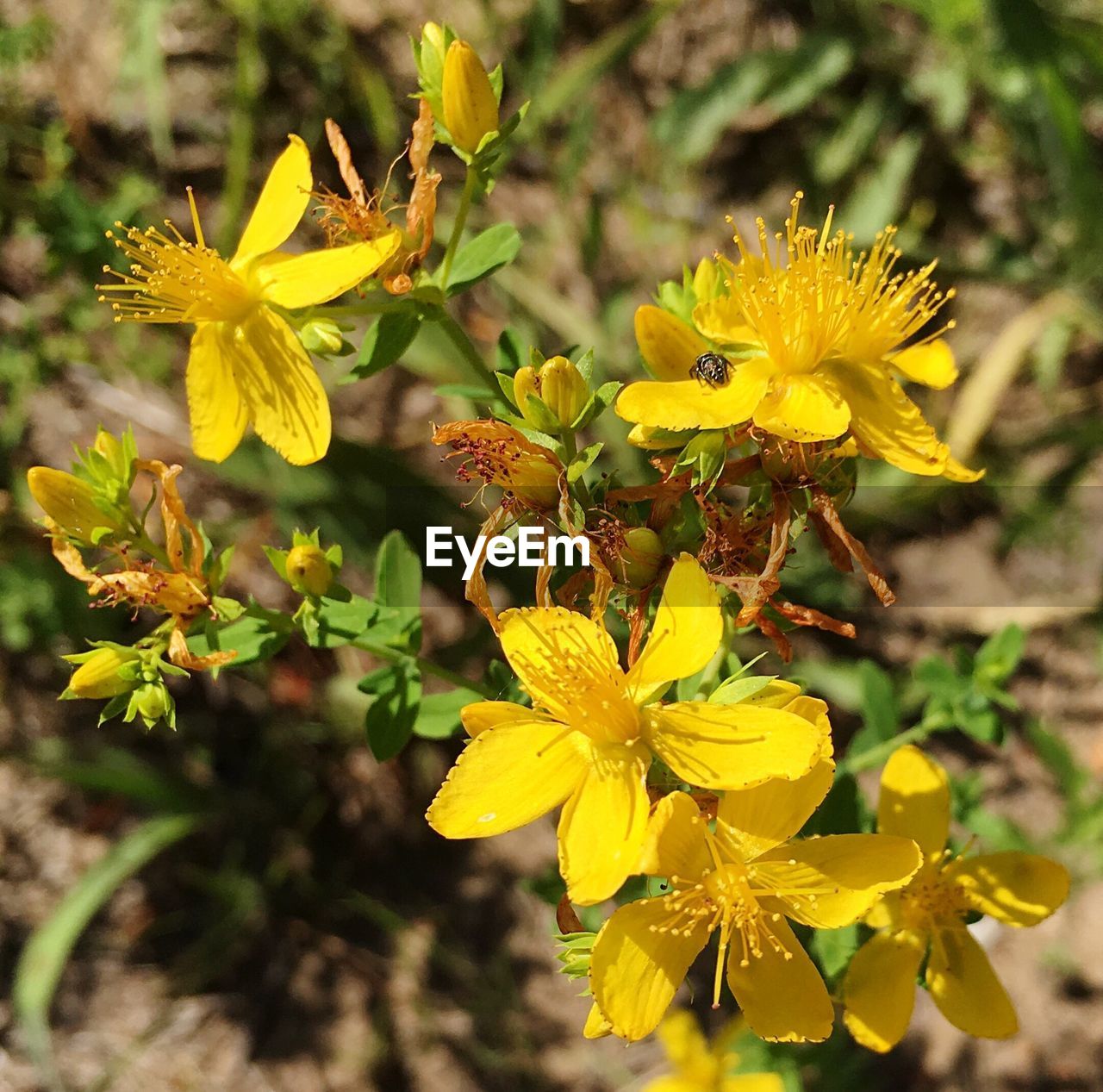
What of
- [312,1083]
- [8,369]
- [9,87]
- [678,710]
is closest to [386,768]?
[312,1083]

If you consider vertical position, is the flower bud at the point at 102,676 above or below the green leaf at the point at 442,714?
above

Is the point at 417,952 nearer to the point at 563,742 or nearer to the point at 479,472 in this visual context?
the point at 563,742

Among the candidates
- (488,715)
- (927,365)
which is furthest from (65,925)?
(927,365)

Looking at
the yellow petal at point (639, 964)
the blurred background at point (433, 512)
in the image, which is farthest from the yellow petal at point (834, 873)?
the blurred background at point (433, 512)

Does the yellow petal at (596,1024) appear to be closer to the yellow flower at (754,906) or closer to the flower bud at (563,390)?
the yellow flower at (754,906)

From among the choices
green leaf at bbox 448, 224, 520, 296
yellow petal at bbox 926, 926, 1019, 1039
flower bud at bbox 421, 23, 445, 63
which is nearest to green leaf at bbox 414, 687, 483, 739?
green leaf at bbox 448, 224, 520, 296

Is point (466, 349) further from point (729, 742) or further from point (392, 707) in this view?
point (729, 742)

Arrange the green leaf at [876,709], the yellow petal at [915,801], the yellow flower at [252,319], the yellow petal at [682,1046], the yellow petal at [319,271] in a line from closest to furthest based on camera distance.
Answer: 1. the yellow petal at [319,271]
2. the yellow flower at [252,319]
3. the yellow petal at [915,801]
4. the green leaf at [876,709]
5. the yellow petal at [682,1046]

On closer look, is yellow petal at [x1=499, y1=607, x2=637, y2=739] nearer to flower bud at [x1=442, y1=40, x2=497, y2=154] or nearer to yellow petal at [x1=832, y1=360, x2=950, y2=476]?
yellow petal at [x1=832, y1=360, x2=950, y2=476]
